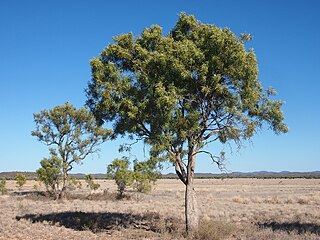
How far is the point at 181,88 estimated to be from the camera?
1691cm

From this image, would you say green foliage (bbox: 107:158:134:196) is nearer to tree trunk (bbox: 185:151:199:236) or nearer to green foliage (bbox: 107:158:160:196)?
green foliage (bbox: 107:158:160:196)

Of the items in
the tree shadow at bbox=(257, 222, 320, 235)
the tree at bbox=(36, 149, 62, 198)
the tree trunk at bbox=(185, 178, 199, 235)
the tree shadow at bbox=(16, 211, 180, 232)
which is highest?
the tree at bbox=(36, 149, 62, 198)

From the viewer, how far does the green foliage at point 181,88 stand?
16.0m

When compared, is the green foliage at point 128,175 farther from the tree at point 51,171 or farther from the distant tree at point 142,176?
the tree at point 51,171

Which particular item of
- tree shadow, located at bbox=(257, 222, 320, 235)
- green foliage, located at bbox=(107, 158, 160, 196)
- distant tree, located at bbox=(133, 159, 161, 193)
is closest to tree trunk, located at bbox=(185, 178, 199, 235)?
tree shadow, located at bbox=(257, 222, 320, 235)

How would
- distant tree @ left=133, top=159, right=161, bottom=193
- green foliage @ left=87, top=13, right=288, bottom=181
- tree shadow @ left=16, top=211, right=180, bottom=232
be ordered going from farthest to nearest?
distant tree @ left=133, top=159, right=161, bottom=193, tree shadow @ left=16, top=211, right=180, bottom=232, green foliage @ left=87, top=13, right=288, bottom=181

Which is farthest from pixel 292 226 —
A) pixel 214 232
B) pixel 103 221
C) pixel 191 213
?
pixel 103 221

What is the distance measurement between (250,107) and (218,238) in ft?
19.4

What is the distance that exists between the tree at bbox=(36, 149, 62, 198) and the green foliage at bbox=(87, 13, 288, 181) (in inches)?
977

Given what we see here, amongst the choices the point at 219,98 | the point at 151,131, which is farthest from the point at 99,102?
the point at 219,98

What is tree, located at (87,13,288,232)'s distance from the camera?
1603cm

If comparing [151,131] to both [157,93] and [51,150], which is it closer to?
[157,93]

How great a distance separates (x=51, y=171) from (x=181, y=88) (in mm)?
28213

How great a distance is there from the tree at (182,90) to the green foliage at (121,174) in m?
26.6
